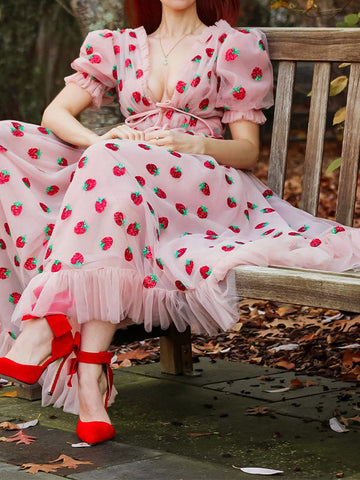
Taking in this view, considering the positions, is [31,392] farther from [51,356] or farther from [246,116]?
[246,116]

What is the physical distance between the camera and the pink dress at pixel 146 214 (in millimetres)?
2889

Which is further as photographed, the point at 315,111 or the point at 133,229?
the point at 315,111

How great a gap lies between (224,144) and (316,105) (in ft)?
1.39

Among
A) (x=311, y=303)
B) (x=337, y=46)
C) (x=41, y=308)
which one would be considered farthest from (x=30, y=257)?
(x=337, y=46)

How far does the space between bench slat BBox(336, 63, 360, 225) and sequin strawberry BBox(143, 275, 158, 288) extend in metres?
0.89

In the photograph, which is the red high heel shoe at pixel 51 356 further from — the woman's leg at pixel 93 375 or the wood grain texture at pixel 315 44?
the wood grain texture at pixel 315 44

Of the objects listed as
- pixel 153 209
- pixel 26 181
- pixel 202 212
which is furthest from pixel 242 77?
pixel 26 181

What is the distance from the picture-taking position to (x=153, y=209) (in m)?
3.09

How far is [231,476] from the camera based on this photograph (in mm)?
2689

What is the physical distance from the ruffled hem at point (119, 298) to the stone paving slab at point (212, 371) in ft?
3.44

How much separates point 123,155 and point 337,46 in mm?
1017

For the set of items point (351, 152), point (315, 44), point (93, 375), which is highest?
point (315, 44)

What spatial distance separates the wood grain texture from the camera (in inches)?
139

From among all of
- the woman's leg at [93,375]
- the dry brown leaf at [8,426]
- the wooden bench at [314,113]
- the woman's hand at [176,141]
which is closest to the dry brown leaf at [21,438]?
Answer: the dry brown leaf at [8,426]
